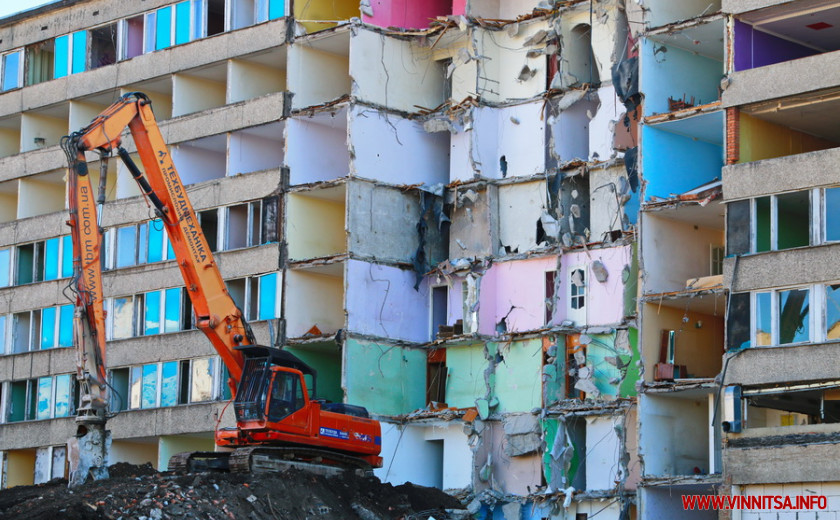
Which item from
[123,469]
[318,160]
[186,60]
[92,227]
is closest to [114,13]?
[186,60]

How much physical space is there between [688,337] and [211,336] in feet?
44.6

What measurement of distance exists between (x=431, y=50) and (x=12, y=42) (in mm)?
19489

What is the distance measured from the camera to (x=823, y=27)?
44.6 metres

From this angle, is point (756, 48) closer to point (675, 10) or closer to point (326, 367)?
point (675, 10)

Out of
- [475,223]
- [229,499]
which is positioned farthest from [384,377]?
[229,499]

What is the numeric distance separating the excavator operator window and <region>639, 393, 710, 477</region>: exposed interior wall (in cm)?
959

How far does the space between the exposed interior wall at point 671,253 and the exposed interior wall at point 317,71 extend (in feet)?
47.2

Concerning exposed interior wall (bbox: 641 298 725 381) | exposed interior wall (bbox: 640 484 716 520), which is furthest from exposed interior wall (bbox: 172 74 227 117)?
exposed interior wall (bbox: 640 484 716 520)

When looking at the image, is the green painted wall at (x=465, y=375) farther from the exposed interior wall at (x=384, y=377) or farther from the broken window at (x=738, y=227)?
the broken window at (x=738, y=227)

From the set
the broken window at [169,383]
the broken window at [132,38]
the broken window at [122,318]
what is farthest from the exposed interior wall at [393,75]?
the broken window at [122,318]

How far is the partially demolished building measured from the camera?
4381 centimetres

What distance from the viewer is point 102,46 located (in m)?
63.2

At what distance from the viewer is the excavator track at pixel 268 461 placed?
42.0 metres

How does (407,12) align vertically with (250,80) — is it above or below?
above
